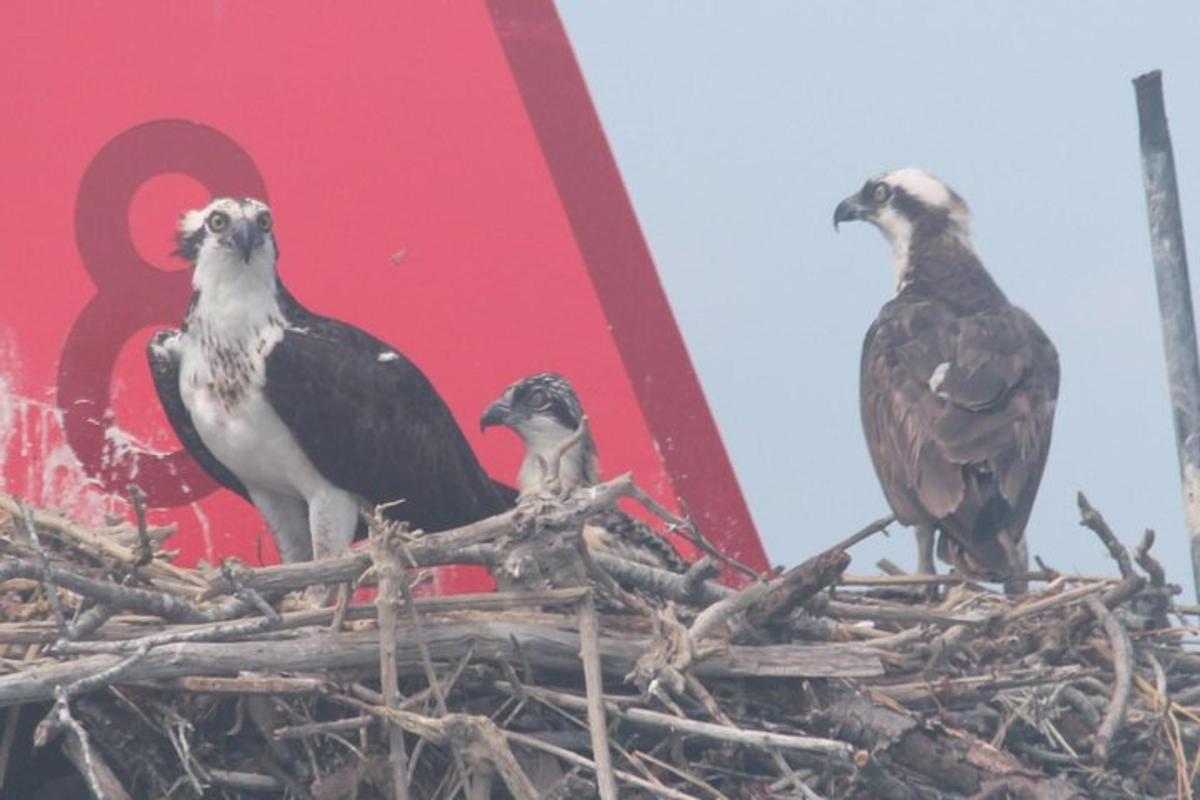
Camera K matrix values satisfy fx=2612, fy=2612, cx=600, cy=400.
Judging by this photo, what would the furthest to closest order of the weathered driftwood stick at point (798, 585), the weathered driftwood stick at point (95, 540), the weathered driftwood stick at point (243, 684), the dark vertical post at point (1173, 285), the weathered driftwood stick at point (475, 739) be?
the dark vertical post at point (1173, 285) < the weathered driftwood stick at point (95, 540) < the weathered driftwood stick at point (798, 585) < the weathered driftwood stick at point (243, 684) < the weathered driftwood stick at point (475, 739)

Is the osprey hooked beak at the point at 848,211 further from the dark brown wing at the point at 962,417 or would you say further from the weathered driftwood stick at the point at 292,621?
the weathered driftwood stick at the point at 292,621

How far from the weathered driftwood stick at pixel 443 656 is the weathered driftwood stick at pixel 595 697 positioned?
0.08 m

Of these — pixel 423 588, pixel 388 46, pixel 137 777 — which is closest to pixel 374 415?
pixel 423 588

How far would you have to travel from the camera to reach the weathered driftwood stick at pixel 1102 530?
5.48 meters

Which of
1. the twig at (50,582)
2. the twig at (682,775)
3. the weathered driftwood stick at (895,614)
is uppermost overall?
the twig at (50,582)

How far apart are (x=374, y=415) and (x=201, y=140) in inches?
30.4

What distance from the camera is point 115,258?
20.2 feet

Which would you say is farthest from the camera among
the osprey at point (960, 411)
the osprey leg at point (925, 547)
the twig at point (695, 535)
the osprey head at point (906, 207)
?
the osprey head at point (906, 207)

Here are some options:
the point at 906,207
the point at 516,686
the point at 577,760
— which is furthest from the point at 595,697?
the point at 906,207

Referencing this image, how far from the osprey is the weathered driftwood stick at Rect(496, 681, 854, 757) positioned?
2077 millimetres

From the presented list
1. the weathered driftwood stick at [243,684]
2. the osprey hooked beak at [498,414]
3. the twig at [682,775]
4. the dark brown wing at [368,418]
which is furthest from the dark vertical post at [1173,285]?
the weathered driftwood stick at [243,684]

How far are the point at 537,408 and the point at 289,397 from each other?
2.05ft

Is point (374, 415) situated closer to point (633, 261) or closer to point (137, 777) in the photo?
point (633, 261)

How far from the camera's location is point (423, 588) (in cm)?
649
